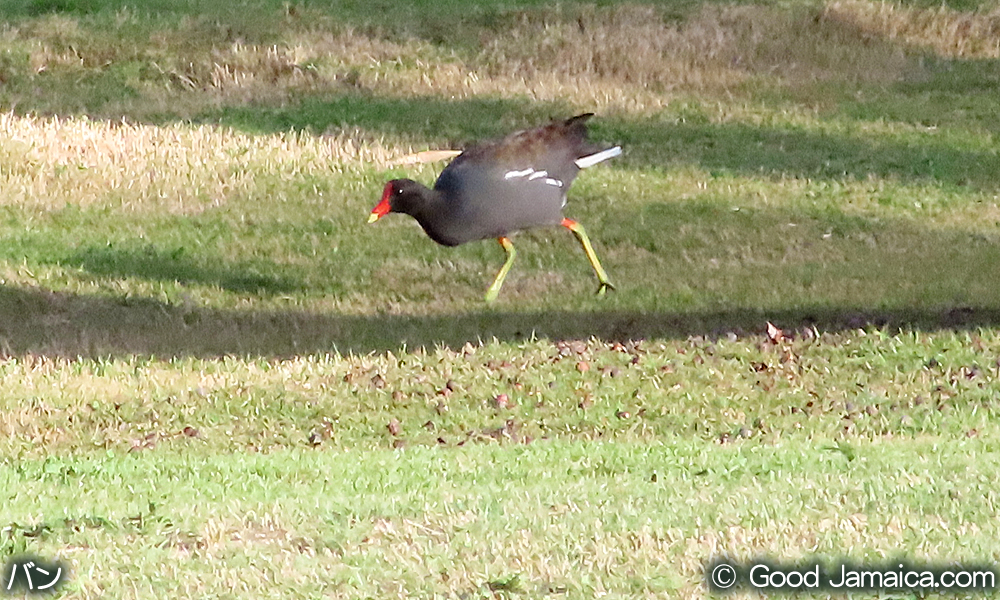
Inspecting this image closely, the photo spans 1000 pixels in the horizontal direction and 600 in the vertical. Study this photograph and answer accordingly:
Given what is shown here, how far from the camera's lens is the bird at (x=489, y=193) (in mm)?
12844

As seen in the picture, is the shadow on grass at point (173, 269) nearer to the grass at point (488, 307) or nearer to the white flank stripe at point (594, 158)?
the grass at point (488, 307)

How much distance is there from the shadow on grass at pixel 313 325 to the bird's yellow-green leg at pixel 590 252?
0.31m

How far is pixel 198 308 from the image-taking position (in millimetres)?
15508

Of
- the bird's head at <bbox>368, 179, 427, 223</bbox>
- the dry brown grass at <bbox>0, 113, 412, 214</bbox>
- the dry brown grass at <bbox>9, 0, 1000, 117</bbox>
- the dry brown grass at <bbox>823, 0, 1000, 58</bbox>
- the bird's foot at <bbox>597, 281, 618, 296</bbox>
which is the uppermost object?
the bird's head at <bbox>368, 179, 427, 223</bbox>

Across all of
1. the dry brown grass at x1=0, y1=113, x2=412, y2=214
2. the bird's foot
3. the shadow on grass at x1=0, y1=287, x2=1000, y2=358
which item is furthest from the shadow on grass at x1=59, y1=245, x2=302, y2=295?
the bird's foot

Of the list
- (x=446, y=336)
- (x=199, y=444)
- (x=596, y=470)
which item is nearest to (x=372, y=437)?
(x=199, y=444)

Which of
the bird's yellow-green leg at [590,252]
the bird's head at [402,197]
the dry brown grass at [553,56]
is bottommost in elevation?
the dry brown grass at [553,56]

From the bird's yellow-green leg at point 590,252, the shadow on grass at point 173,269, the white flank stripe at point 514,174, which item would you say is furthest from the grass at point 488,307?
the white flank stripe at point 514,174

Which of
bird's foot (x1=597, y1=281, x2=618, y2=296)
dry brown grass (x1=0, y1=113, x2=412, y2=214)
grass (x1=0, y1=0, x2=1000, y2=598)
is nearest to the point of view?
grass (x1=0, y1=0, x2=1000, y2=598)

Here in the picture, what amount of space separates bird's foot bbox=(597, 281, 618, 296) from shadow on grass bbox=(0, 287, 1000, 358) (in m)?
0.26

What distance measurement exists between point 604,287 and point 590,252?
94 cm

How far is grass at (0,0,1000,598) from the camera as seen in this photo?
6.83 m

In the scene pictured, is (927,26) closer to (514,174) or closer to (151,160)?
(151,160)

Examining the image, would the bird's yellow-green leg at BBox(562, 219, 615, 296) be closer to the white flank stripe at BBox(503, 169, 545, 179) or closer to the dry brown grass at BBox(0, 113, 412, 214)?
the white flank stripe at BBox(503, 169, 545, 179)
